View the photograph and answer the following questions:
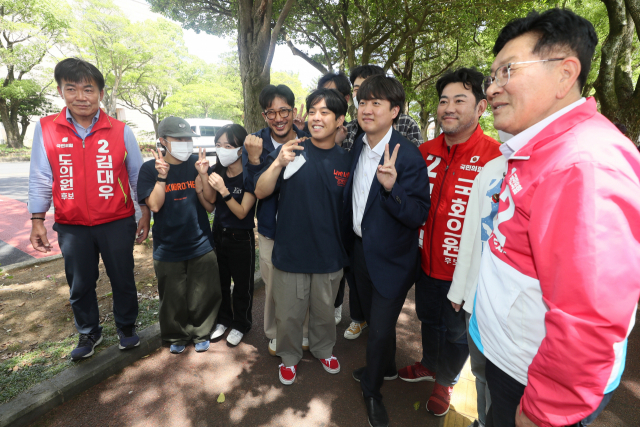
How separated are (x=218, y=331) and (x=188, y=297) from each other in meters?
0.56

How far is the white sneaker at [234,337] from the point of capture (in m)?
3.29

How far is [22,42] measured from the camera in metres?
19.8

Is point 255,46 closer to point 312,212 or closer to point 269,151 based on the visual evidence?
point 269,151

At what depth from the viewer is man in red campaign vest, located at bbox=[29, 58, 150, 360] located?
8.64 feet

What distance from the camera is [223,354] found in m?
3.18

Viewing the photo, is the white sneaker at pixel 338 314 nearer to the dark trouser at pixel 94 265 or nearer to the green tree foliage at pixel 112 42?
the dark trouser at pixel 94 265

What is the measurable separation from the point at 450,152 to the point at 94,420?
3.27 m

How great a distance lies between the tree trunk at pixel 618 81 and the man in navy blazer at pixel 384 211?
19.5ft

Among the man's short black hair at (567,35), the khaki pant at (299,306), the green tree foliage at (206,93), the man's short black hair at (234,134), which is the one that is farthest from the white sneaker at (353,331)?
the green tree foliage at (206,93)


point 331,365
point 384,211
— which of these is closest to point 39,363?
point 331,365

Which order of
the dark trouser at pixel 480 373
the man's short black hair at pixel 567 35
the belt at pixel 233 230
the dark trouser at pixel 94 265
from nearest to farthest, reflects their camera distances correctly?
the man's short black hair at pixel 567 35
the dark trouser at pixel 480 373
the dark trouser at pixel 94 265
the belt at pixel 233 230

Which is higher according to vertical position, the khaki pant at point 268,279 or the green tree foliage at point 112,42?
the green tree foliage at point 112,42

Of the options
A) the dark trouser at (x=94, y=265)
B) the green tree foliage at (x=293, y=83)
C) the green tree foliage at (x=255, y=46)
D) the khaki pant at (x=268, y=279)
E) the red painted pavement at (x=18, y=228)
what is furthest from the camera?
the green tree foliage at (x=293, y=83)

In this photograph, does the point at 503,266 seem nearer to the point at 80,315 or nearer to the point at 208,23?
the point at 80,315
